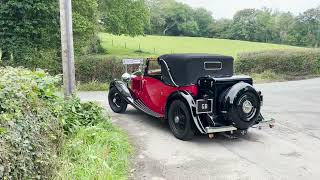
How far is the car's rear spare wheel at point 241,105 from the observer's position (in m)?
7.15

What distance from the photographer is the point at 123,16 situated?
108 ft

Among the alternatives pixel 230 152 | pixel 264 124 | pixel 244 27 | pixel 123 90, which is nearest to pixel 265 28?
pixel 244 27

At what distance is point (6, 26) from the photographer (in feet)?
54.0

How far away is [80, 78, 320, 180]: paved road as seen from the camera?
5.98 metres

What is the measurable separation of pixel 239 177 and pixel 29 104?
2.98m

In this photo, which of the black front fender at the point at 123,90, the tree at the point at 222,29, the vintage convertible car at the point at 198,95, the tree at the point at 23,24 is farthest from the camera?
the tree at the point at 222,29

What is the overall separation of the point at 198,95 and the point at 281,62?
13116 millimetres

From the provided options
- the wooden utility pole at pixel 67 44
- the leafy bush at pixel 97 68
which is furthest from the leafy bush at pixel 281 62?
the wooden utility pole at pixel 67 44

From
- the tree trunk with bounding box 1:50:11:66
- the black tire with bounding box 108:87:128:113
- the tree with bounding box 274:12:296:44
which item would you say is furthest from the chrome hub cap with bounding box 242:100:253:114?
the tree with bounding box 274:12:296:44

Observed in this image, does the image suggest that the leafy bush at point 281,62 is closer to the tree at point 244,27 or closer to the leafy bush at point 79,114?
the leafy bush at point 79,114

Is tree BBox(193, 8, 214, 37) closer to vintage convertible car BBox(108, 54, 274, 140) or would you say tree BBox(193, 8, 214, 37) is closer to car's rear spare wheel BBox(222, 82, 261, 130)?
vintage convertible car BBox(108, 54, 274, 140)

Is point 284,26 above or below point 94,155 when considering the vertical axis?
above

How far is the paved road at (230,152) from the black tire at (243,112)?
423 mm

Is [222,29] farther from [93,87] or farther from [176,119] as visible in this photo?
[176,119]
